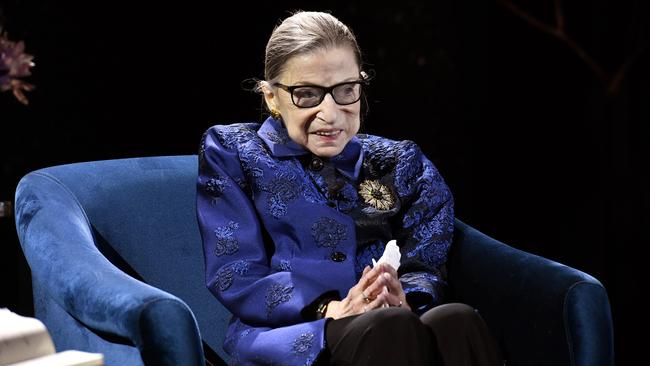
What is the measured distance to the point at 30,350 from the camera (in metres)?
1.84

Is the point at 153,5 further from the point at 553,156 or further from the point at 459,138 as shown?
the point at 553,156

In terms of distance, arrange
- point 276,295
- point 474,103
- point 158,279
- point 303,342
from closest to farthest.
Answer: point 303,342
point 276,295
point 158,279
point 474,103

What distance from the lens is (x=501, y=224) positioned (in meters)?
3.98

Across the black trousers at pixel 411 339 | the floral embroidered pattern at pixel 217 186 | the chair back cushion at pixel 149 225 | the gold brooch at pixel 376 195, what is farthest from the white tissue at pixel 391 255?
the chair back cushion at pixel 149 225

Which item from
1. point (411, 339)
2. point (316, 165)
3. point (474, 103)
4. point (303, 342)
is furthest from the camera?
point (474, 103)

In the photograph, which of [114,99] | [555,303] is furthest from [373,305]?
[114,99]

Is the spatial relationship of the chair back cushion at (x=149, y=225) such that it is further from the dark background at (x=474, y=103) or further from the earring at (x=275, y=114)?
the dark background at (x=474, y=103)

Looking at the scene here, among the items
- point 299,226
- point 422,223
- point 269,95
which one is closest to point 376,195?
point 422,223

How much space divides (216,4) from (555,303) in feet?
5.00

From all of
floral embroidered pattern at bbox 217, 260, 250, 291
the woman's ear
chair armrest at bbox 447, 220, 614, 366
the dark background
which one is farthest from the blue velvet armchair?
the dark background

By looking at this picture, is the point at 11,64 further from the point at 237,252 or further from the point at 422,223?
the point at 422,223

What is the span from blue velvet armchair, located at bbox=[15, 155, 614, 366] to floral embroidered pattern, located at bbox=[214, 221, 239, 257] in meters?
0.17

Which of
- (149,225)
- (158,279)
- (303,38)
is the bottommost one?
(158,279)

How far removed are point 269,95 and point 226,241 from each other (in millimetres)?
390
